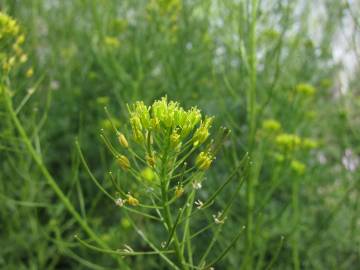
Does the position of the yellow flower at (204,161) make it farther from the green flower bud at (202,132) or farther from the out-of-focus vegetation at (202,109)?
the out-of-focus vegetation at (202,109)

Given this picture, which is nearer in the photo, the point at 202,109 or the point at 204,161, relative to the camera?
the point at 204,161

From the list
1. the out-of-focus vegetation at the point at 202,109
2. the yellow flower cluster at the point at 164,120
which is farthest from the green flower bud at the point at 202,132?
the out-of-focus vegetation at the point at 202,109

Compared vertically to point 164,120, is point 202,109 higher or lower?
lower

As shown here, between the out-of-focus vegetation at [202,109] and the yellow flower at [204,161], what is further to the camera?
the out-of-focus vegetation at [202,109]

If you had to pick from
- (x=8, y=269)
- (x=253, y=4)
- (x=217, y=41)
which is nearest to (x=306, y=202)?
(x=217, y=41)

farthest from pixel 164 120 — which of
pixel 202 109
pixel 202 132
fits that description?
pixel 202 109

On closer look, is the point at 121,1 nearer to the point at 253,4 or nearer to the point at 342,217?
the point at 253,4

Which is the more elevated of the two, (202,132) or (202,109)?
(202,132)

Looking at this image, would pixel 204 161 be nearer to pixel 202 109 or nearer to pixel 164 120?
pixel 164 120

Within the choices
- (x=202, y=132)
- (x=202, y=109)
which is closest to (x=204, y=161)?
(x=202, y=132)
